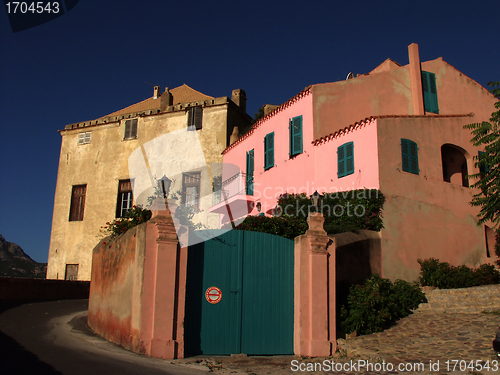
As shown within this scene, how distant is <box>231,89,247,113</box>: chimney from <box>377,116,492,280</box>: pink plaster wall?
11792mm

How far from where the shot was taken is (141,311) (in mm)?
8258

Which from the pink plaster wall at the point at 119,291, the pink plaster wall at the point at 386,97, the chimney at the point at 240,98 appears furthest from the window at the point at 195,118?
the pink plaster wall at the point at 119,291

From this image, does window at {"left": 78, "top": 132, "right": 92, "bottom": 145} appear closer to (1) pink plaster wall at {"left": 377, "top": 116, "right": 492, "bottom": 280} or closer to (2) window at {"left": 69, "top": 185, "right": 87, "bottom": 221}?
(2) window at {"left": 69, "top": 185, "right": 87, "bottom": 221}

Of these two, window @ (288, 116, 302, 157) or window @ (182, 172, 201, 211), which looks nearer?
window @ (288, 116, 302, 157)

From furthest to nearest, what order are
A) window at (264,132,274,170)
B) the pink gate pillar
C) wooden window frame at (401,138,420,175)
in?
window at (264,132,274,170), wooden window frame at (401,138,420,175), the pink gate pillar

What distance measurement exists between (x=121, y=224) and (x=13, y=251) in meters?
50.6

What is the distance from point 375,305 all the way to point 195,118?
52.7 feet

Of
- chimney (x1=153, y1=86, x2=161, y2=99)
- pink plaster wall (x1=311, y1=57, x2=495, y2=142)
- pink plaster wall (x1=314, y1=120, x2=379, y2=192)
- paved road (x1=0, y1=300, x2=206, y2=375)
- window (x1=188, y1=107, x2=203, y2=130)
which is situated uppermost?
chimney (x1=153, y1=86, x2=161, y2=99)

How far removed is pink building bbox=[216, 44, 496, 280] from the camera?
46.1ft

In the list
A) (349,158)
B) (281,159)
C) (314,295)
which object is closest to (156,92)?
(281,159)

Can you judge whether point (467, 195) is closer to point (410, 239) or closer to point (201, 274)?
point (410, 239)

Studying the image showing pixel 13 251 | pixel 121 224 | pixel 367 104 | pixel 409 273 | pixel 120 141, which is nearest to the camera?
pixel 121 224

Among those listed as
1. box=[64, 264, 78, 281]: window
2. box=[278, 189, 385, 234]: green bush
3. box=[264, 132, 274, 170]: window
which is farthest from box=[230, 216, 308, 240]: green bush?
box=[64, 264, 78, 281]: window

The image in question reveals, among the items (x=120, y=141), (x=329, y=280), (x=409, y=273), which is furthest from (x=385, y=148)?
(x=120, y=141)
